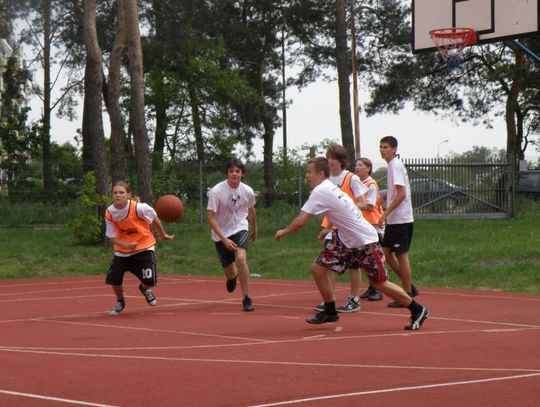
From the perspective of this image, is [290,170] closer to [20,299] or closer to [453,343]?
[20,299]

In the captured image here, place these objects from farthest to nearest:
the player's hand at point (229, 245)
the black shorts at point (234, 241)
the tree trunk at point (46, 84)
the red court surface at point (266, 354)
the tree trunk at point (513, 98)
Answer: the tree trunk at point (46, 84)
the tree trunk at point (513, 98)
the black shorts at point (234, 241)
the player's hand at point (229, 245)
the red court surface at point (266, 354)

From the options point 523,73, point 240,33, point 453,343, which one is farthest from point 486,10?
point 240,33

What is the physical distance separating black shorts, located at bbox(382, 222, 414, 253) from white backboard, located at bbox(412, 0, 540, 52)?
17.8ft

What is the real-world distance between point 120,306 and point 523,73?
33.8 m

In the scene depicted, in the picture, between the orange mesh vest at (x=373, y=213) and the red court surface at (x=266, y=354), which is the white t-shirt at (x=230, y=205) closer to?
the red court surface at (x=266, y=354)

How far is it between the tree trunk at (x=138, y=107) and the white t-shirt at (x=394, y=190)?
1448 centimetres

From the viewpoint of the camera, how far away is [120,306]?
14719mm

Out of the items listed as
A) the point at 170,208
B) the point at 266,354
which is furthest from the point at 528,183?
the point at 266,354

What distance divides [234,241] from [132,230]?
4.10 ft

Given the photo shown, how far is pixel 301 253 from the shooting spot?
2420 centimetres

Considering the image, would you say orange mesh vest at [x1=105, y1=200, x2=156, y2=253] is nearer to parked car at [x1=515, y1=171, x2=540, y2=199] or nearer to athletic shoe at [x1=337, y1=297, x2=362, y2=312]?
athletic shoe at [x1=337, y1=297, x2=362, y2=312]

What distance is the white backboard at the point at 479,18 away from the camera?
1823 cm

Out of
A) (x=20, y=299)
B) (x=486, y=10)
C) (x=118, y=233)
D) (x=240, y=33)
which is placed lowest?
(x=20, y=299)

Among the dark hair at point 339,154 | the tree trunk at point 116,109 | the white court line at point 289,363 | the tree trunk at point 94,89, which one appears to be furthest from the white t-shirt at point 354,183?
the tree trunk at point 116,109
